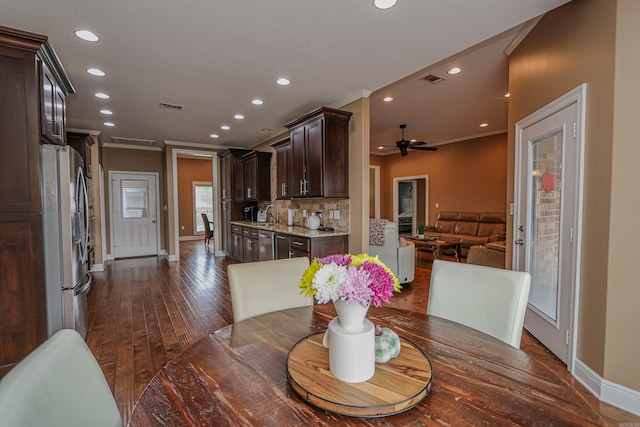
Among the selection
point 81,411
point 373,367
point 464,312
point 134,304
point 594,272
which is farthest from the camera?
point 134,304

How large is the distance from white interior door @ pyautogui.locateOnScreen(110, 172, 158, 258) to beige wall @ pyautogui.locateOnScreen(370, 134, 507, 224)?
662cm

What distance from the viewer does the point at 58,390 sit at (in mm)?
Answer: 688

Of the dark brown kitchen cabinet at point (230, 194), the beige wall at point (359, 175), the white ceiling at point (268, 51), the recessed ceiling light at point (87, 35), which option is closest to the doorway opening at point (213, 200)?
the dark brown kitchen cabinet at point (230, 194)

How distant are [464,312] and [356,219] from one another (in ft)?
8.02

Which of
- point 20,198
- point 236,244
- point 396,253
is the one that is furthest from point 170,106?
point 396,253

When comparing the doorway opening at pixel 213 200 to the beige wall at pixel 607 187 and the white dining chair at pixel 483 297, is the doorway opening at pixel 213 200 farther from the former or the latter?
the beige wall at pixel 607 187

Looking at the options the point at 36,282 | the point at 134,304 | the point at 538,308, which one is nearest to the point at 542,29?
the point at 538,308

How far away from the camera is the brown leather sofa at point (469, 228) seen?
627cm

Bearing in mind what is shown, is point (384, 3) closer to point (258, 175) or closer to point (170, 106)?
point (170, 106)

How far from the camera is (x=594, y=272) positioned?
2.00m

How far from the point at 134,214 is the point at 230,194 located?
233 cm

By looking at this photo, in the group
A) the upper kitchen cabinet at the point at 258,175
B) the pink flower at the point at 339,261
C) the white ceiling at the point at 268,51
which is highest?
the white ceiling at the point at 268,51

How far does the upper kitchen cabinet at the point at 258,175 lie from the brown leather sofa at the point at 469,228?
3.63 meters

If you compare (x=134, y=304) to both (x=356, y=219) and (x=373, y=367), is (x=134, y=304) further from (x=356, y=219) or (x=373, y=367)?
(x=373, y=367)
